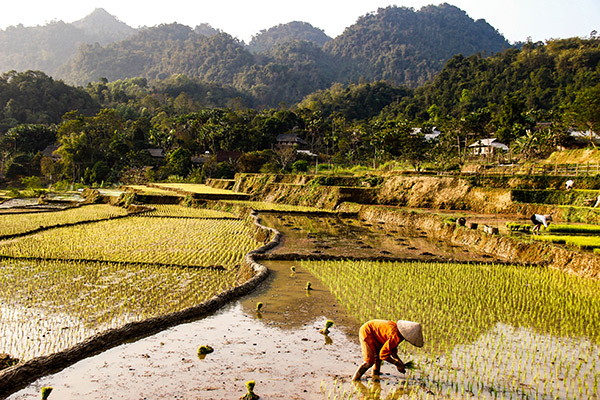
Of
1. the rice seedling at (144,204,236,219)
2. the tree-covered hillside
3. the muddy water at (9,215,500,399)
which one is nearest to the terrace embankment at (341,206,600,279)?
the muddy water at (9,215,500,399)

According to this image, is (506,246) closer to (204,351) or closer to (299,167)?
(204,351)

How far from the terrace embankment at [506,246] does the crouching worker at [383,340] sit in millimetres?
6764

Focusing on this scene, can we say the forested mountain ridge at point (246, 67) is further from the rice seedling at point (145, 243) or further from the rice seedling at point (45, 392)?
the rice seedling at point (45, 392)

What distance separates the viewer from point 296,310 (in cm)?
671

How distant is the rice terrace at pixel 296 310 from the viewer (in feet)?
14.0

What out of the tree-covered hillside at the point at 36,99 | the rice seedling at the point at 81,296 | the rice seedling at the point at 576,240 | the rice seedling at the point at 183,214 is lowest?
the rice seedling at the point at 183,214

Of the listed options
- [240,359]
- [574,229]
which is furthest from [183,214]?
[240,359]

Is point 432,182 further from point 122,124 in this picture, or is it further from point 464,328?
point 122,124

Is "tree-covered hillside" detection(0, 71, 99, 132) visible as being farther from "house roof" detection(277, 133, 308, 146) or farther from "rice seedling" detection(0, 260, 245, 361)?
"rice seedling" detection(0, 260, 245, 361)

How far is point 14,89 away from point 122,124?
35.8m

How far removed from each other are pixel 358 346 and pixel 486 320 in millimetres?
2215

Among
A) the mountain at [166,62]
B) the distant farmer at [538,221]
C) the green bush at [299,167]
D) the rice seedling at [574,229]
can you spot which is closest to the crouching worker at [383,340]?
the distant farmer at [538,221]

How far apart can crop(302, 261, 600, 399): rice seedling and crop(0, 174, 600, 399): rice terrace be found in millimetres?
29

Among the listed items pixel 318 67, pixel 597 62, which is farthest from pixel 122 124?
pixel 318 67
